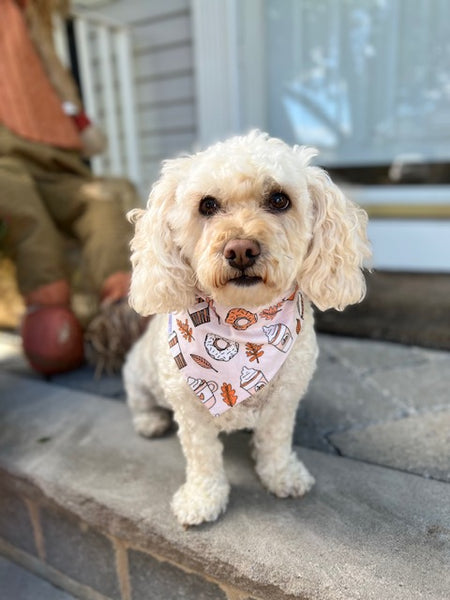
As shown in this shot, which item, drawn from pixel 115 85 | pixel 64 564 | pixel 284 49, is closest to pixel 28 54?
pixel 115 85

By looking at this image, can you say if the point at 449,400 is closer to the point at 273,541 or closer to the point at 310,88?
the point at 273,541

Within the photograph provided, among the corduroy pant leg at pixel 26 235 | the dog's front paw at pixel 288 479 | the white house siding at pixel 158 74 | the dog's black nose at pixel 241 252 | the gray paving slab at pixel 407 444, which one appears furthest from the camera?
the white house siding at pixel 158 74

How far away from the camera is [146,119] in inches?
163

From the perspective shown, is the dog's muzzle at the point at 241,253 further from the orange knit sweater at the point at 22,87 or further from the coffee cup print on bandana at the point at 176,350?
the orange knit sweater at the point at 22,87

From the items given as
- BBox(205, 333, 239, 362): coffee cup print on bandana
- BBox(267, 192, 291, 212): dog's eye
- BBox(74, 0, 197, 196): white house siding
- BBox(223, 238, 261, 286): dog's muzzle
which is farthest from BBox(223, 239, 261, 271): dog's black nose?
BBox(74, 0, 197, 196): white house siding

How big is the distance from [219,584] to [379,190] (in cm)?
305

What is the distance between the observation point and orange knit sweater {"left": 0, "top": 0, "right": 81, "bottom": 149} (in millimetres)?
2691

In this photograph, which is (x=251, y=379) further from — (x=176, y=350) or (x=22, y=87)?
(x=22, y=87)

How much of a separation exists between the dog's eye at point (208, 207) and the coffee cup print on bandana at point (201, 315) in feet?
0.85

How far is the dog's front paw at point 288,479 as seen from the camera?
1.48 m

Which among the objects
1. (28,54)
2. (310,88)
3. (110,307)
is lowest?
(110,307)

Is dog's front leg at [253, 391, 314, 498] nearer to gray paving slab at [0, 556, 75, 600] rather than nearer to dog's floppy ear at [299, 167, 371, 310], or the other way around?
dog's floppy ear at [299, 167, 371, 310]

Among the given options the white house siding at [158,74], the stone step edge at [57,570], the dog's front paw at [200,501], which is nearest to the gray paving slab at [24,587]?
the stone step edge at [57,570]

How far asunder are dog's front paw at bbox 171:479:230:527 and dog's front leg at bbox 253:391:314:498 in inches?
5.8
